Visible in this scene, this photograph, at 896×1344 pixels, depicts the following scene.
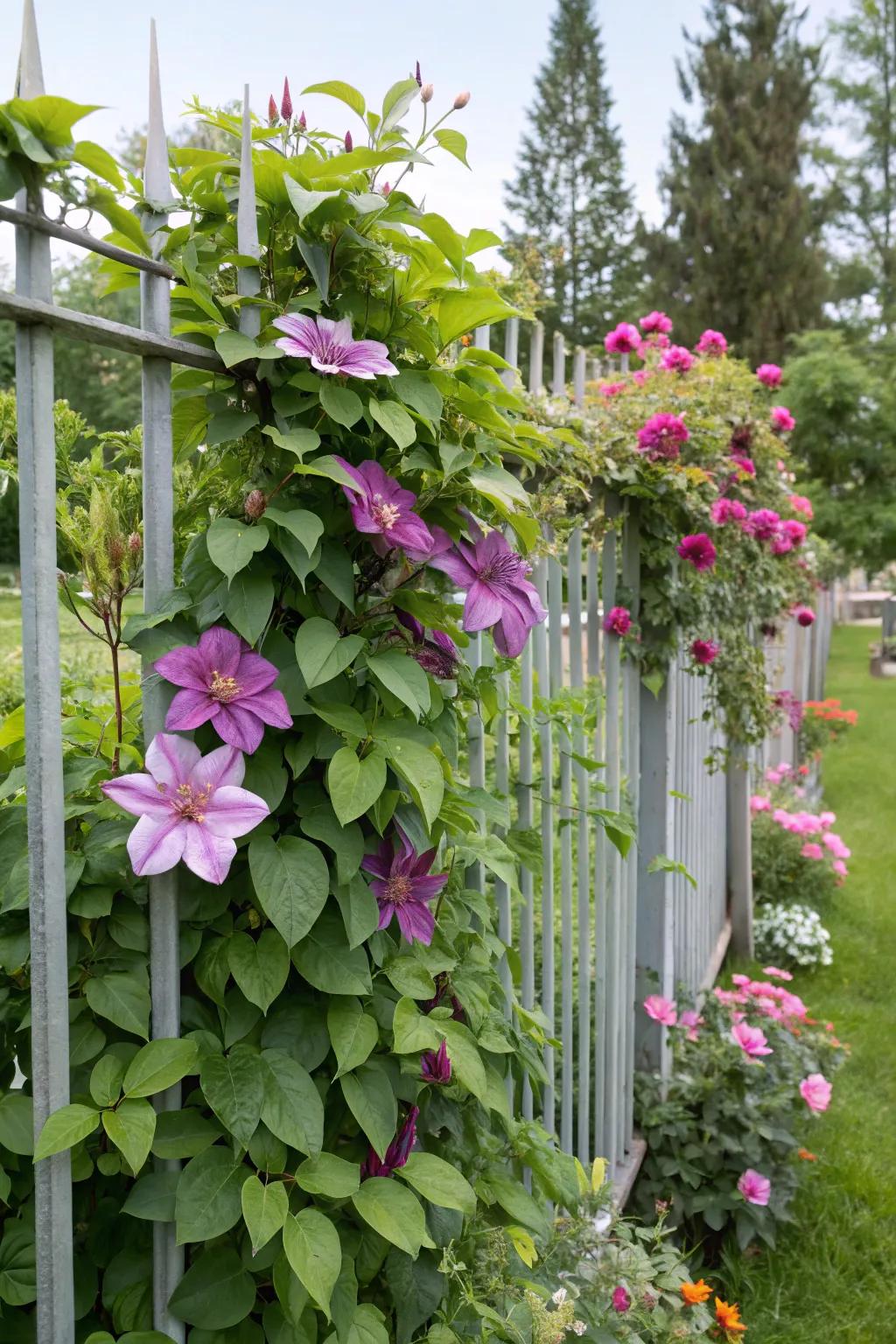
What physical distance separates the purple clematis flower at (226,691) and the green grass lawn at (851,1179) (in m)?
2.42

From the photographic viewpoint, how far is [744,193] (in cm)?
2422

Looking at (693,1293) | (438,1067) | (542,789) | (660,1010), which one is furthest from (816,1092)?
(438,1067)

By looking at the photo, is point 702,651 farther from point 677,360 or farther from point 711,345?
point 711,345

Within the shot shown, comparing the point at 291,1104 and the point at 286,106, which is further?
the point at 286,106

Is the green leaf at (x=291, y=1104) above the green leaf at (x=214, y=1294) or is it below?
above

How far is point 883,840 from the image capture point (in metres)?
6.98

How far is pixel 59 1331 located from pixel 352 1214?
1.09ft

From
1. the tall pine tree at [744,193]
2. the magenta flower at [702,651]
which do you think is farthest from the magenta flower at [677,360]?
the tall pine tree at [744,193]

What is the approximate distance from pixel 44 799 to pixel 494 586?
1.90ft

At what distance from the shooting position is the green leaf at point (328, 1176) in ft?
3.52

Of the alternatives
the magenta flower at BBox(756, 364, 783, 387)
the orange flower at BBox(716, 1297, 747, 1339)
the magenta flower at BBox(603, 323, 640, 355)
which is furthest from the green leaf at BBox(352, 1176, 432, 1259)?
the magenta flower at BBox(756, 364, 783, 387)

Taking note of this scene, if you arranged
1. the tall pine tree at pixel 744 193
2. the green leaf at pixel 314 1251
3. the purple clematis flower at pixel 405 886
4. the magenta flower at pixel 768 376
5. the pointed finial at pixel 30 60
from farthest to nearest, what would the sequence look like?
the tall pine tree at pixel 744 193
the magenta flower at pixel 768 376
the purple clematis flower at pixel 405 886
the green leaf at pixel 314 1251
the pointed finial at pixel 30 60

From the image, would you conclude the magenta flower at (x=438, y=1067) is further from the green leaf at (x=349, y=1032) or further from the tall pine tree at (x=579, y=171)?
the tall pine tree at (x=579, y=171)

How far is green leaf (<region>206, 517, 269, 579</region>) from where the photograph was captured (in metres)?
0.99
